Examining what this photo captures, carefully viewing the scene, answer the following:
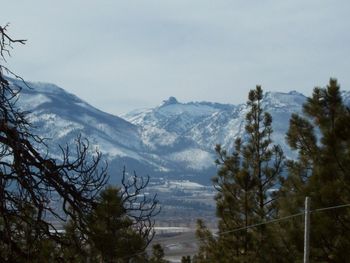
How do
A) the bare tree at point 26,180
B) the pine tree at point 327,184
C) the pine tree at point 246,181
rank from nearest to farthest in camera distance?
the bare tree at point 26,180
the pine tree at point 327,184
the pine tree at point 246,181

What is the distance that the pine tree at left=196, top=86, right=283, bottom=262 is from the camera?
27.5 metres

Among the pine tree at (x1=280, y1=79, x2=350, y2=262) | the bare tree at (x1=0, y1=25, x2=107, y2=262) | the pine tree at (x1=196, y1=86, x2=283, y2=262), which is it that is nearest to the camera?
the bare tree at (x1=0, y1=25, x2=107, y2=262)

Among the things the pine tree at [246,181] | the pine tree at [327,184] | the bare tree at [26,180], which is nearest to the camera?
the bare tree at [26,180]

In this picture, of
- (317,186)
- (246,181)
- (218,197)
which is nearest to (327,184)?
(317,186)

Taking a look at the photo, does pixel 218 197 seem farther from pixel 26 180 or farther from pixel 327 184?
pixel 26 180

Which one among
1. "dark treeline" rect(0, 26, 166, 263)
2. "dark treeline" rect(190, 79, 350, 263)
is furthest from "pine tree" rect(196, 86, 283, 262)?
"dark treeline" rect(0, 26, 166, 263)

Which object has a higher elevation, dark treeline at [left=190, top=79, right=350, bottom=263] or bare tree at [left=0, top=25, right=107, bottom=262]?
dark treeline at [left=190, top=79, right=350, bottom=263]

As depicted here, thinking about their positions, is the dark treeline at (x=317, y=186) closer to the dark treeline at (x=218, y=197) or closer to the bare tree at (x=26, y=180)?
the dark treeline at (x=218, y=197)

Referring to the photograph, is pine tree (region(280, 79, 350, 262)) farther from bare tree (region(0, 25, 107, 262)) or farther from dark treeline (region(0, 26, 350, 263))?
bare tree (region(0, 25, 107, 262))

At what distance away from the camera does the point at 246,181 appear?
27.9 m

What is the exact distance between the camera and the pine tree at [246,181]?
27547 mm

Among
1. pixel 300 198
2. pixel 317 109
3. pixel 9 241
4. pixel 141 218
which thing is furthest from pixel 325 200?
pixel 9 241

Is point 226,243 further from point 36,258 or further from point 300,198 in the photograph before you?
point 36,258

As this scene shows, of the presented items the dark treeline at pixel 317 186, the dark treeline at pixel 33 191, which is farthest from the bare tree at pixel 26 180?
the dark treeline at pixel 317 186
